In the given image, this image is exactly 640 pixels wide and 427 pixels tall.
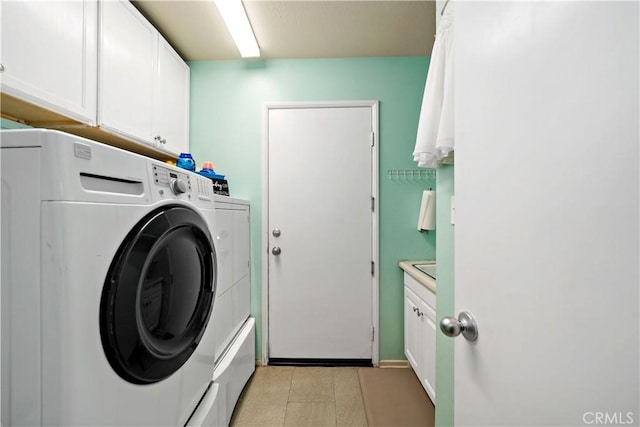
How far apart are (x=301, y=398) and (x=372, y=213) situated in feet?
4.49

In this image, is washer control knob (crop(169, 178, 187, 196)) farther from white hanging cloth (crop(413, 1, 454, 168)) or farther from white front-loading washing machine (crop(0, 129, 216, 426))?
white hanging cloth (crop(413, 1, 454, 168))

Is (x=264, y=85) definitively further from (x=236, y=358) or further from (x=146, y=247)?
(x=236, y=358)

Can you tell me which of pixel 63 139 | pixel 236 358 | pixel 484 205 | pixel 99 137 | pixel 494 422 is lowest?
pixel 236 358

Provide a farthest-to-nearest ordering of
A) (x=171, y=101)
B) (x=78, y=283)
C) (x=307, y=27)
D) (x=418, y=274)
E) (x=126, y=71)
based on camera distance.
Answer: (x=171, y=101), (x=307, y=27), (x=418, y=274), (x=126, y=71), (x=78, y=283)

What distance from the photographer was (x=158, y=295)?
0.78 m

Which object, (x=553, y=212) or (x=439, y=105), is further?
(x=439, y=105)

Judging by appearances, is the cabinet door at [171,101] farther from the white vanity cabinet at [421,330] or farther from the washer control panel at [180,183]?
the white vanity cabinet at [421,330]

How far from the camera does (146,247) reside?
2.22 feet

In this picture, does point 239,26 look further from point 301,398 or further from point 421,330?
point 301,398

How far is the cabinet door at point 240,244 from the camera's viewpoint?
163cm

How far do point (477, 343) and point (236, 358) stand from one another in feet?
4.44

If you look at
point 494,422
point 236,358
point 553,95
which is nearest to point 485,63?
point 553,95

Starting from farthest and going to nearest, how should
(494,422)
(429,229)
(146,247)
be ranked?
(429,229)
(146,247)
(494,422)

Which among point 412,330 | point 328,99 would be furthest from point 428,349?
point 328,99
